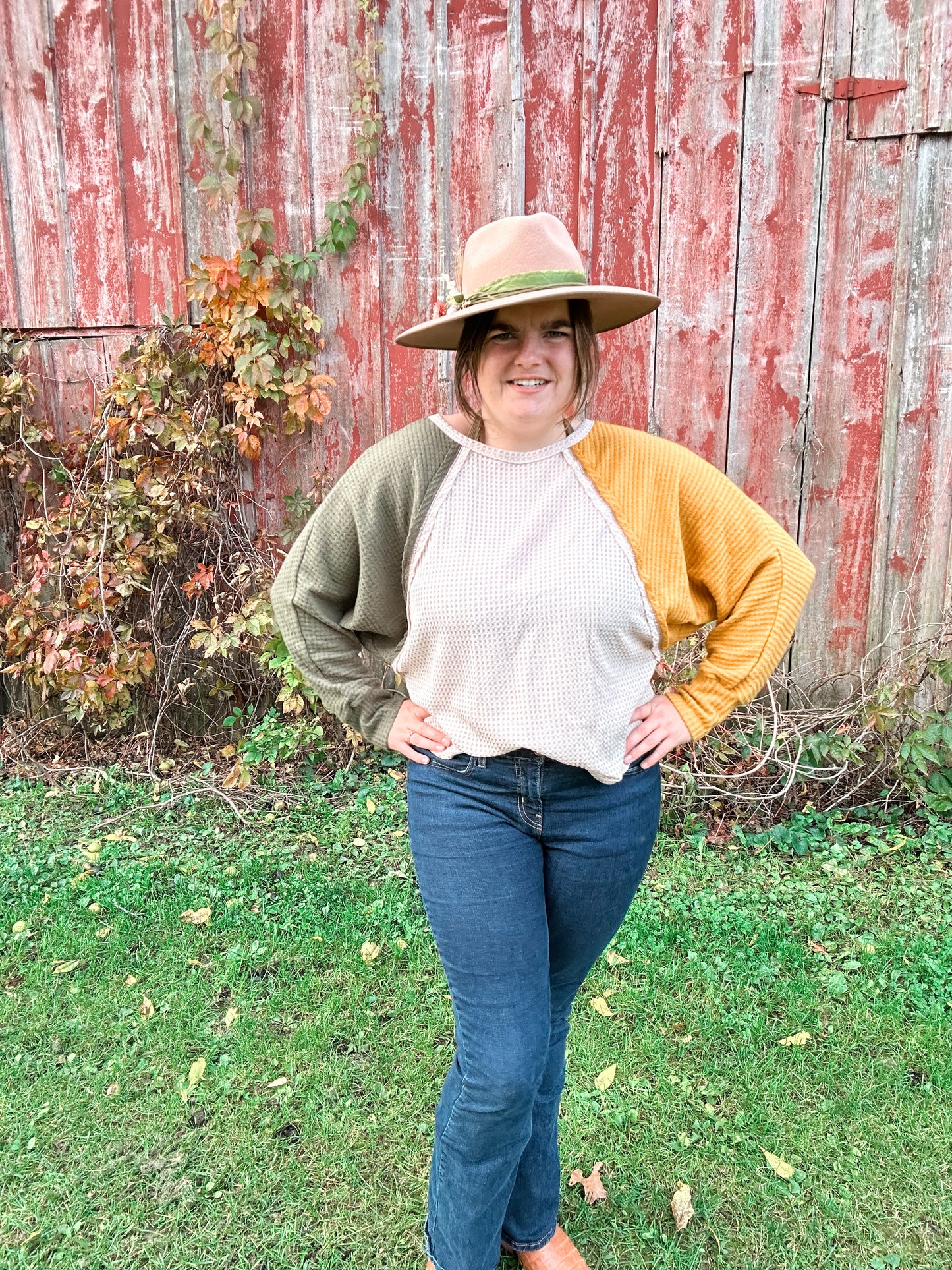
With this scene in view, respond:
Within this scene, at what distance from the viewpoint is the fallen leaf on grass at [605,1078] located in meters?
2.42

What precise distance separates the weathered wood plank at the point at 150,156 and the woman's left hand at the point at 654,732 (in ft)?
10.1

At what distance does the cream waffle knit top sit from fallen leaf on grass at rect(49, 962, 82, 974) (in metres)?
1.87

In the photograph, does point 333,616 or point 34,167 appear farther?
point 34,167

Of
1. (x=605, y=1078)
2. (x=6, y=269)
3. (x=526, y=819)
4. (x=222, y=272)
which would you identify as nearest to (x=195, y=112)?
(x=222, y=272)

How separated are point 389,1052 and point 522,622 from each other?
1546 millimetres

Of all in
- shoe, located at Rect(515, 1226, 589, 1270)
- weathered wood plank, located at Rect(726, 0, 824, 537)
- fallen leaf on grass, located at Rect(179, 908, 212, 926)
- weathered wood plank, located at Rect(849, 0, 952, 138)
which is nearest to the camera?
shoe, located at Rect(515, 1226, 589, 1270)

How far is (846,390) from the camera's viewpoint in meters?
3.59

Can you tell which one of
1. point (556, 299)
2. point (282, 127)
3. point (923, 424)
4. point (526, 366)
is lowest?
point (923, 424)

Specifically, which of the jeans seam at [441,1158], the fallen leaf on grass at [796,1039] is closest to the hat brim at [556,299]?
the jeans seam at [441,1158]

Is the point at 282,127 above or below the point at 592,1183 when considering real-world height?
above

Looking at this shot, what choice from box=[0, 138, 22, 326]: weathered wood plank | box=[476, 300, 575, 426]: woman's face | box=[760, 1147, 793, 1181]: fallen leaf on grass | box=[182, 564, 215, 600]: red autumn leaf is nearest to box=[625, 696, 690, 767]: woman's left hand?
box=[476, 300, 575, 426]: woman's face

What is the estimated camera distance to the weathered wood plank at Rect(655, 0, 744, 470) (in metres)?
3.43

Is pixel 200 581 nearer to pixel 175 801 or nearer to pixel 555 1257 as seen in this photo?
pixel 175 801

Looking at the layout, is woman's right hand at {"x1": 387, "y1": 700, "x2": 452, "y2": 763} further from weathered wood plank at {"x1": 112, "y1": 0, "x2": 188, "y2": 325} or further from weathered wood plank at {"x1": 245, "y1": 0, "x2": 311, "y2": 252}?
weathered wood plank at {"x1": 112, "y1": 0, "x2": 188, "y2": 325}
